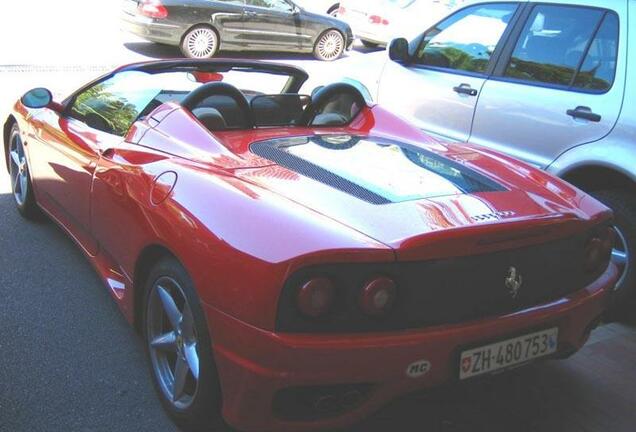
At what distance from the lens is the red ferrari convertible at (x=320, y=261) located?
199cm

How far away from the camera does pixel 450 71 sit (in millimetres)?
4930

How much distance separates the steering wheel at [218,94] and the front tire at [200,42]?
28.4 ft

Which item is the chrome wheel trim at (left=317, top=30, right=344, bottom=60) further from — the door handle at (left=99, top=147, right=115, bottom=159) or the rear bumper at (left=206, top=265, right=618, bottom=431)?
the rear bumper at (left=206, top=265, right=618, bottom=431)

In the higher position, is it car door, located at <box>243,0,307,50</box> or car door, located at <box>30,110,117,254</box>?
car door, located at <box>243,0,307,50</box>

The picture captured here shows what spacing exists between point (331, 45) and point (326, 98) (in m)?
10.3

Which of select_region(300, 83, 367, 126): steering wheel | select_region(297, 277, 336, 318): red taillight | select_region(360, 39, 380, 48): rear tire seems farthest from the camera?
select_region(360, 39, 380, 48): rear tire

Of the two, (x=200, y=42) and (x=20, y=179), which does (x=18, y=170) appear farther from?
(x=200, y=42)

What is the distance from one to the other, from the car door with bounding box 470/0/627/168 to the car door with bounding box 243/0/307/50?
8.48m

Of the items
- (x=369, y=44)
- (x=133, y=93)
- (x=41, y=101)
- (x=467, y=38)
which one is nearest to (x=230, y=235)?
(x=133, y=93)

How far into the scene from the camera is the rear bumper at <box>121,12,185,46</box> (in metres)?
11.2

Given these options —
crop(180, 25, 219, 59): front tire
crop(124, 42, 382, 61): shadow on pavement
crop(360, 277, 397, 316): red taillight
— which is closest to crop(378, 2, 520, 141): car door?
crop(360, 277, 397, 316): red taillight

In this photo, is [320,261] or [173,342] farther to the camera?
[173,342]

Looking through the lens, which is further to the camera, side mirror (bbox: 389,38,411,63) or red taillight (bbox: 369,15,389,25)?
red taillight (bbox: 369,15,389,25)

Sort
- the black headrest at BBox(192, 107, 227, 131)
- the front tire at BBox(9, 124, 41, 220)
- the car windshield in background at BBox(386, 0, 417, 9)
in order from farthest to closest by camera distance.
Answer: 1. the car windshield in background at BBox(386, 0, 417, 9)
2. the front tire at BBox(9, 124, 41, 220)
3. the black headrest at BBox(192, 107, 227, 131)
